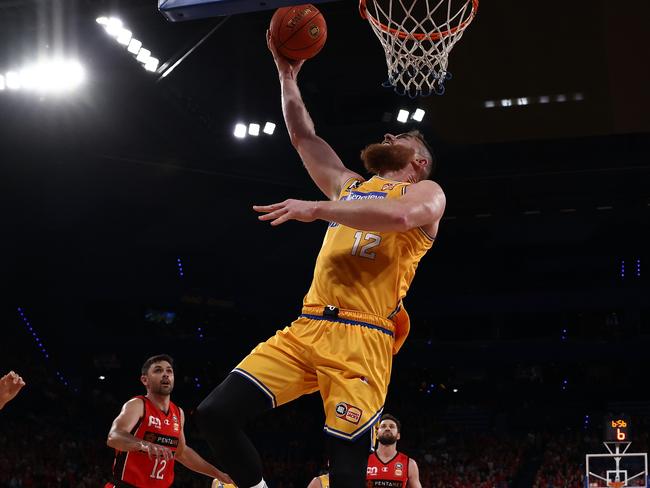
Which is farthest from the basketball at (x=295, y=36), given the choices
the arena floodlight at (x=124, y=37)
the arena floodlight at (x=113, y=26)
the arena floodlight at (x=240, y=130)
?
the arena floodlight at (x=240, y=130)

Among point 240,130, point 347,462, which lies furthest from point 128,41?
point 347,462

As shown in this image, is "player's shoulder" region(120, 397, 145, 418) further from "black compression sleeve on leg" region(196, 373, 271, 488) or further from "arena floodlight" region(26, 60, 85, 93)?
"arena floodlight" region(26, 60, 85, 93)

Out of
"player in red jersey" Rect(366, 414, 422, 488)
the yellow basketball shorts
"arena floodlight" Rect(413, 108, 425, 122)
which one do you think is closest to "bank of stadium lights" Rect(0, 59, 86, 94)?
"arena floodlight" Rect(413, 108, 425, 122)

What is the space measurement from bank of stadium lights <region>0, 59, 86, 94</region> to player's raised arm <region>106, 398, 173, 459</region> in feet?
24.4

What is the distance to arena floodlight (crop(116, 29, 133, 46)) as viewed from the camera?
12.5 m

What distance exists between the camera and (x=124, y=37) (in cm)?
1255

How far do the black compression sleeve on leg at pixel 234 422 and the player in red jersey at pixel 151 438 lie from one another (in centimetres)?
294

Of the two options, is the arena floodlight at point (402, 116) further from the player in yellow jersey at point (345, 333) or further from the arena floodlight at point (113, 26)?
the player in yellow jersey at point (345, 333)

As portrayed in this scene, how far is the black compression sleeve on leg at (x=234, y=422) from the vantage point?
10.9ft

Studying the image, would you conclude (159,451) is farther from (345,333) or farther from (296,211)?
(296,211)

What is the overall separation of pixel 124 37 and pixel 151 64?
44.7 inches

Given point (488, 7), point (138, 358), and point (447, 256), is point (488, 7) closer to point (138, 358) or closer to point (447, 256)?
point (447, 256)

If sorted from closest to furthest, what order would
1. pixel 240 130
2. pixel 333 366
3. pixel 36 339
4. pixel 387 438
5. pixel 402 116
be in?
pixel 333 366, pixel 387 438, pixel 402 116, pixel 240 130, pixel 36 339

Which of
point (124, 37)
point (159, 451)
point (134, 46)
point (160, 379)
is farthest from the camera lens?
point (134, 46)
